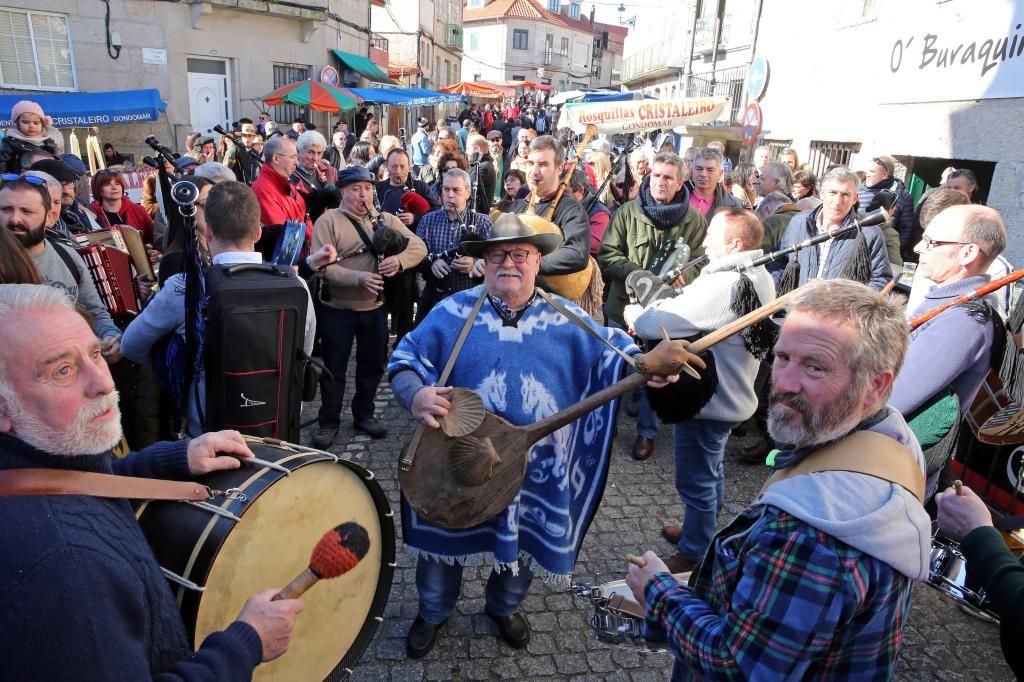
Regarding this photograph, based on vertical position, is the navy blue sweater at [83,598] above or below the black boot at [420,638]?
above

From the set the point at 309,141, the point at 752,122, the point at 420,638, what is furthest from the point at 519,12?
the point at 420,638

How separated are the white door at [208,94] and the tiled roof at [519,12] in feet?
164

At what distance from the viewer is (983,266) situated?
2918 millimetres

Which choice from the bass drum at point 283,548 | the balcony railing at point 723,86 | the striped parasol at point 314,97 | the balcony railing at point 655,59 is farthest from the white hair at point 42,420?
the balcony railing at point 655,59

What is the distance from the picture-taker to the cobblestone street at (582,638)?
2.92 metres

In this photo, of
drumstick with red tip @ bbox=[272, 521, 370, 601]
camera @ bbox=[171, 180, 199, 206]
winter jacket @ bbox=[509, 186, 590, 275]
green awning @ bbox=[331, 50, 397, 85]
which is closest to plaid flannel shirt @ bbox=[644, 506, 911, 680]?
drumstick with red tip @ bbox=[272, 521, 370, 601]

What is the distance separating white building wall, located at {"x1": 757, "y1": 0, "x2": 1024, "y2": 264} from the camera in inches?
300

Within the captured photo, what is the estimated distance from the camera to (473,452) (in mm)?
2340

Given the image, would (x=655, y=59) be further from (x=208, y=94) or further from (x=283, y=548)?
(x=283, y=548)

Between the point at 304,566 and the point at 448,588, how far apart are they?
1.11 m

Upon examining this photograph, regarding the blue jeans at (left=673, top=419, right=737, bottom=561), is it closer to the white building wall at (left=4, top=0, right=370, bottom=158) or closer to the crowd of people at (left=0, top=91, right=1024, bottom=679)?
the crowd of people at (left=0, top=91, right=1024, bottom=679)

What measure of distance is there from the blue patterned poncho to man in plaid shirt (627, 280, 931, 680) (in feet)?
3.48

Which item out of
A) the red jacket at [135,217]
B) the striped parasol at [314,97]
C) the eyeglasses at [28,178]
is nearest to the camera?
the eyeglasses at [28,178]

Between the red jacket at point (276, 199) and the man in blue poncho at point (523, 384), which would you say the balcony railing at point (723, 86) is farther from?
the man in blue poncho at point (523, 384)
